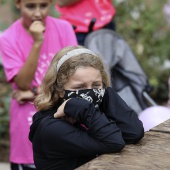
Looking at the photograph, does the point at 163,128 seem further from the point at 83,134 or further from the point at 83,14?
the point at 83,14

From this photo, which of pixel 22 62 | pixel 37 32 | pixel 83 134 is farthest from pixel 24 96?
pixel 83 134

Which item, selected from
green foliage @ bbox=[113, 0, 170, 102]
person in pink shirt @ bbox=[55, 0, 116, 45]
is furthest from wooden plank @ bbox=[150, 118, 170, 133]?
green foliage @ bbox=[113, 0, 170, 102]

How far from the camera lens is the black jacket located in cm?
261

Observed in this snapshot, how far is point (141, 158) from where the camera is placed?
243cm

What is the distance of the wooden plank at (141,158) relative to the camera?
7.59 feet

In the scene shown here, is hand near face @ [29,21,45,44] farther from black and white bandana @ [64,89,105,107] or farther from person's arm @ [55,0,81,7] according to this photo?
black and white bandana @ [64,89,105,107]

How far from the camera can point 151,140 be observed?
274 cm

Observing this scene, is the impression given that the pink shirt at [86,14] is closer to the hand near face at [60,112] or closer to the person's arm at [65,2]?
the person's arm at [65,2]

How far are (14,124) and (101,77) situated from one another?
1.15 m

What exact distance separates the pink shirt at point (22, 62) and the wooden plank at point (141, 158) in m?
1.24

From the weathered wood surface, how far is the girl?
0.06m

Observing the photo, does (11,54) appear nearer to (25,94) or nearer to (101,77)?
(25,94)

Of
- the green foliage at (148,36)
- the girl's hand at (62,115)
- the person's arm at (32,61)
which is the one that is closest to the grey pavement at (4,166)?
the person's arm at (32,61)

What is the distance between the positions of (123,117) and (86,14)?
6.10 feet
